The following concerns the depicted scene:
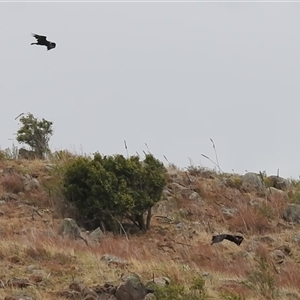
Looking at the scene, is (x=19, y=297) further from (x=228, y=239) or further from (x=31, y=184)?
(x=31, y=184)

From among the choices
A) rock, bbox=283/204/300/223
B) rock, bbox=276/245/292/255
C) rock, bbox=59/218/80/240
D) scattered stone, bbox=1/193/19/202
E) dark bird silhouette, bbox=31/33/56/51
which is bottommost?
rock, bbox=276/245/292/255

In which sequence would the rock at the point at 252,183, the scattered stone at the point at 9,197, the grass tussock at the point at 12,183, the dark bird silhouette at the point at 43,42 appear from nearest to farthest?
1. the dark bird silhouette at the point at 43,42
2. the scattered stone at the point at 9,197
3. the grass tussock at the point at 12,183
4. the rock at the point at 252,183

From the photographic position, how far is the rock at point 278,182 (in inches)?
653

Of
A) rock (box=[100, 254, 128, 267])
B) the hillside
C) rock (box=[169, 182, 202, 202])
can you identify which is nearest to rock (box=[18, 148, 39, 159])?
the hillside

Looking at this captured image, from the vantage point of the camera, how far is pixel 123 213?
11.8 metres

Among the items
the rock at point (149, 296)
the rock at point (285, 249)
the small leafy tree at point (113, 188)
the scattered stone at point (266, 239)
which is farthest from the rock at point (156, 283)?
the scattered stone at point (266, 239)

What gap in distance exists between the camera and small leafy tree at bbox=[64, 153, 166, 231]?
11594mm

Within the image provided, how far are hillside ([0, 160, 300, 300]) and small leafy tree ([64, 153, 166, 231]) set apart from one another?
41cm

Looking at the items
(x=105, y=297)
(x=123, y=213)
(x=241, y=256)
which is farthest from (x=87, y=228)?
(x=105, y=297)

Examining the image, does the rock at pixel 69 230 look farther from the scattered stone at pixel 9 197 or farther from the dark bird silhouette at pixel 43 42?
the dark bird silhouette at pixel 43 42

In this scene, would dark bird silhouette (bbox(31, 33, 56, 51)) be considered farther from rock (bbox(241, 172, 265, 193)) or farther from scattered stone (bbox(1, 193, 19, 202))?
rock (bbox(241, 172, 265, 193))

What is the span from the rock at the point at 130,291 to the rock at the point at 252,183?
10015 millimetres

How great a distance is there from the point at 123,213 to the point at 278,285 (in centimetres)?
478

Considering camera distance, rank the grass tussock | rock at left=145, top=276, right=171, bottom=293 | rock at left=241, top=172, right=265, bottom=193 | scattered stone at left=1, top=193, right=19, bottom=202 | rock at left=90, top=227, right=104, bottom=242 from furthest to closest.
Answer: rock at left=241, top=172, right=265, bottom=193 < the grass tussock < scattered stone at left=1, top=193, right=19, bottom=202 < rock at left=90, top=227, right=104, bottom=242 < rock at left=145, top=276, right=171, bottom=293
